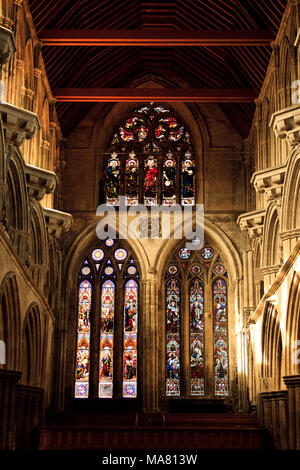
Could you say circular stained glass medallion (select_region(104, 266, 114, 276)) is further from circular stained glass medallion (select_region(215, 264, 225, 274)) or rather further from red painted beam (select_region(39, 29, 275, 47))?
red painted beam (select_region(39, 29, 275, 47))

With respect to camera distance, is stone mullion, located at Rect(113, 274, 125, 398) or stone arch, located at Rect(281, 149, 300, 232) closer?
stone arch, located at Rect(281, 149, 300, 232)

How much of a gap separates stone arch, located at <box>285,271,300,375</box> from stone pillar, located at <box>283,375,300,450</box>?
0.50 feet

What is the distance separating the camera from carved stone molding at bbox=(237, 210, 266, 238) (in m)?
16.1

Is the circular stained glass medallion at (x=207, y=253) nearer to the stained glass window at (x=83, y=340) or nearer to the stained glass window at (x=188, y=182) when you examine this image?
the stained glass window at (x=188, y=182)

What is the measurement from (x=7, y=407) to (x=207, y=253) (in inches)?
374

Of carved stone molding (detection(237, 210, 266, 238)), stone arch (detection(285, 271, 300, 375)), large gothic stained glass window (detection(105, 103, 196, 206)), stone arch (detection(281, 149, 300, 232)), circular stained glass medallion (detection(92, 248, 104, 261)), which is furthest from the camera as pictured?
large gothic stained glass window (detection(105, 103, 196, 206))

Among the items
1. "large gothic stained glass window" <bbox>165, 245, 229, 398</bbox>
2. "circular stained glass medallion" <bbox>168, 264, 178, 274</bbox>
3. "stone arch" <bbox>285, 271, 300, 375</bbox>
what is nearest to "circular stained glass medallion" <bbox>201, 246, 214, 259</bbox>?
"large gothic stained glass window" <bbox>165, 245, 229, 398</bbox>

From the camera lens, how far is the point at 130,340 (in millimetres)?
19875

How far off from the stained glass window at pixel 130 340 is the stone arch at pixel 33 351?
4.26 metres

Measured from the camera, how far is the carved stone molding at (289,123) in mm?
11820

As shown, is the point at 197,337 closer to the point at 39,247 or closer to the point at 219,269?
the point at 219,269

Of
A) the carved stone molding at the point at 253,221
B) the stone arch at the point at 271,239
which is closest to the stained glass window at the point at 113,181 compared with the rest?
the carved stone molding at the point at 253,221

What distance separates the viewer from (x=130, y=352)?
19766 mm

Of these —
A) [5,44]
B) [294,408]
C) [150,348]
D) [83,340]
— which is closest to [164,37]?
[5,44]
